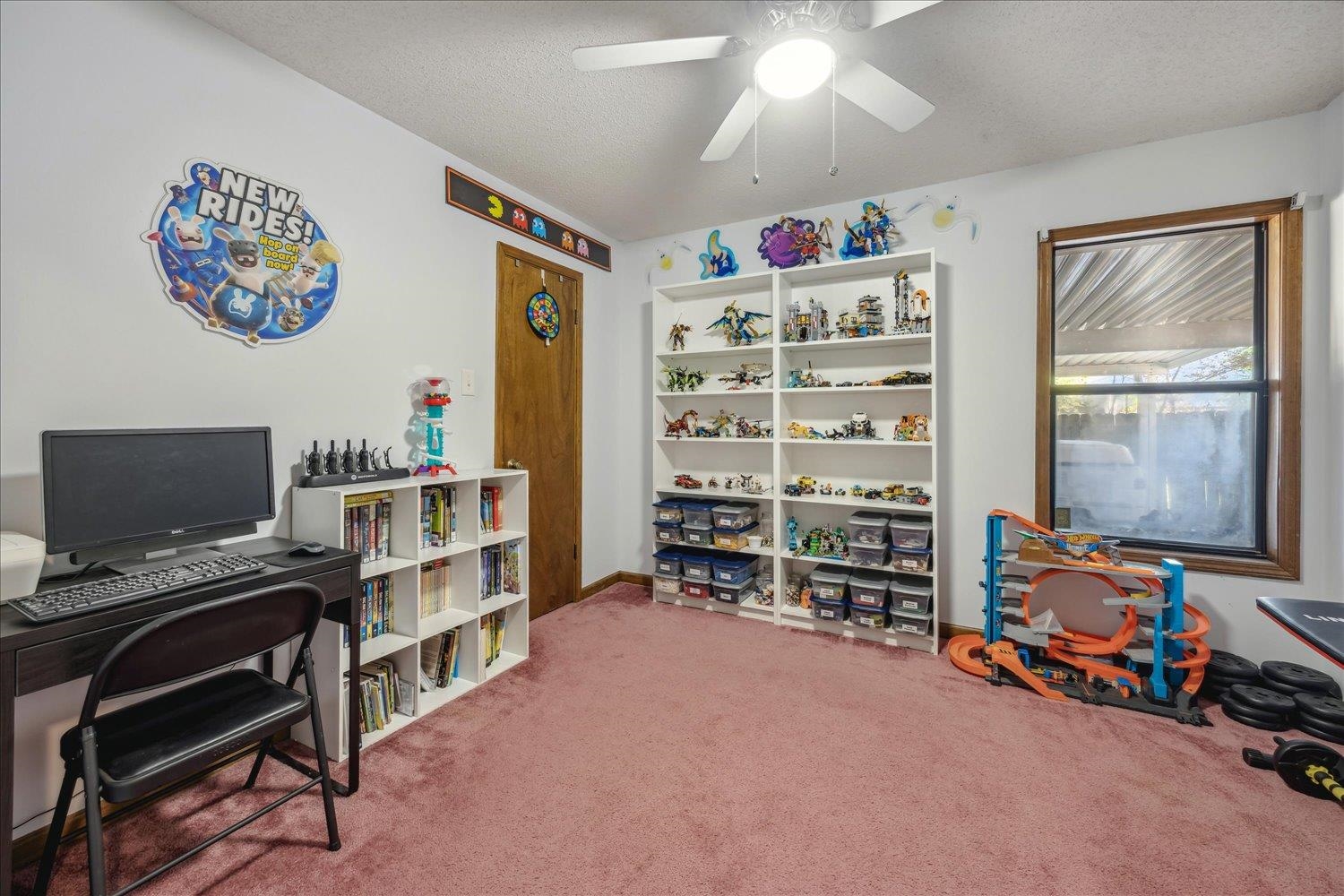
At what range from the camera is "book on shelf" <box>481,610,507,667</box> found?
2.56 m

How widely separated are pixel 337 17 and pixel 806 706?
122 inches

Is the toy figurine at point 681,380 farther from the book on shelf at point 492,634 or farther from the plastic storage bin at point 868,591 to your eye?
the book on shelf at point 492,634

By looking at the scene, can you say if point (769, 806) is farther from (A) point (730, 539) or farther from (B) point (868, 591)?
(A) point (730, 539)

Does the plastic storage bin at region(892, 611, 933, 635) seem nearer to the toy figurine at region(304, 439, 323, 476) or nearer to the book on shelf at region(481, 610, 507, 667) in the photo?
the book on shelf at region(481, 610, 507, 667)

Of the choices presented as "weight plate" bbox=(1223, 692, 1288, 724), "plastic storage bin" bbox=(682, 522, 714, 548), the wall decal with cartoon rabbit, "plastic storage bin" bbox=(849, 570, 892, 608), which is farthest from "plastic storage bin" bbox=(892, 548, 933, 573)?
the wall decal with cartoon rabbit

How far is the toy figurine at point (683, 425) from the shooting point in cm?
361

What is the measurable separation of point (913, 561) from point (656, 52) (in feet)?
8.42

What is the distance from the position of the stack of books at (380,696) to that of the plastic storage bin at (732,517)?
1.88 metres

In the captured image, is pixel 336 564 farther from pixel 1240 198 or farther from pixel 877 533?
pixel 1240 198

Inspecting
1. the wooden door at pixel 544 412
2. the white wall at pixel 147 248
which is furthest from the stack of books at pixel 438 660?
the white wall at pixel 147 248

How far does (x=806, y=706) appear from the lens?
2.29m

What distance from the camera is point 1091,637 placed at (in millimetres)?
2570

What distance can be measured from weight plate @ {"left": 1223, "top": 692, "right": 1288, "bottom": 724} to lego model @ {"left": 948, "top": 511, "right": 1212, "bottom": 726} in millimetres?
103

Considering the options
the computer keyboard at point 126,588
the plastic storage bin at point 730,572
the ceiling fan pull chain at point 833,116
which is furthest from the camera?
the plastic storage bin at point 730,572
